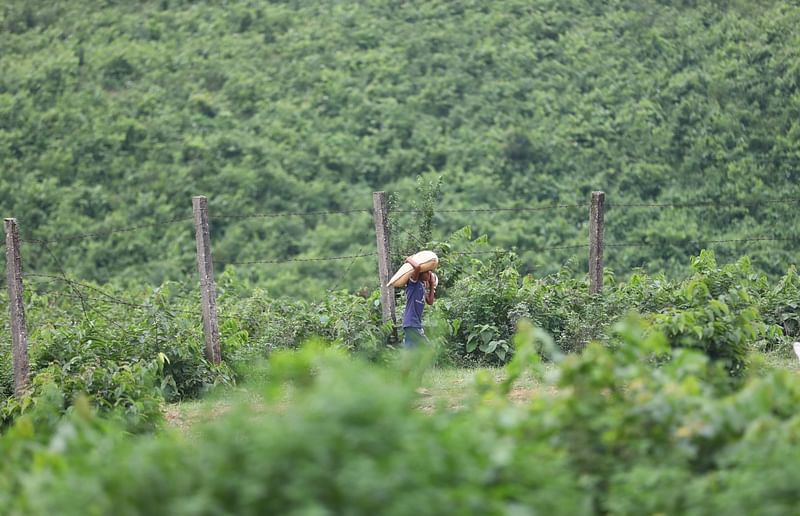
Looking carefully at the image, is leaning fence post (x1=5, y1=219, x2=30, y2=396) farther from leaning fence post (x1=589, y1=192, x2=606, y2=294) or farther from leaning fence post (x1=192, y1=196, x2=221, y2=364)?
leaning fence post (x1=589, y1=192, x2=606, y2=294)

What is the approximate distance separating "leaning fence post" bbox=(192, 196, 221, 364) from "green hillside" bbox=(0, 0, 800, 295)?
7.73 meters

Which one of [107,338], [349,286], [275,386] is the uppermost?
[275,386]

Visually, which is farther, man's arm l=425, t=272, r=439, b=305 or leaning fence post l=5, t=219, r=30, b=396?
man's arm l=425, t=272, r=439, b=305

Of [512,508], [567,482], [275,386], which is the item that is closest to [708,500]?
[567,482]

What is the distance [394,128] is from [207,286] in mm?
11931

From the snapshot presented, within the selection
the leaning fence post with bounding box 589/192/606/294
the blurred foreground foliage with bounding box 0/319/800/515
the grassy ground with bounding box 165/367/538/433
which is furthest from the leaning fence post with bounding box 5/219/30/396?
the leaning fence post with bounding box 589/192/606/294

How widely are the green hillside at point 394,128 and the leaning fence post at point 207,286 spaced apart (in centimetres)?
773

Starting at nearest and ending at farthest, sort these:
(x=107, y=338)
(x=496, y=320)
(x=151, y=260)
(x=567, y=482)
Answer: (x=567, y=482) → (x=107, y=338) → (x=496, y=320) → (x=151, y=260)

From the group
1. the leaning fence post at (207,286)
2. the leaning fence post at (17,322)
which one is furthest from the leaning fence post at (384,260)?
the leaning fence post at (17,322)

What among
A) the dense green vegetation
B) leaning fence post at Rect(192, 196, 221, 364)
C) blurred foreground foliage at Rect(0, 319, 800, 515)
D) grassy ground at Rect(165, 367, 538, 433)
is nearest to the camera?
blurred foreground foliage at Rect(0, 319, 800, 515)

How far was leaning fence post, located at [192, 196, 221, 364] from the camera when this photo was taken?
10.2 m

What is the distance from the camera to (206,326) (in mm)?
10250

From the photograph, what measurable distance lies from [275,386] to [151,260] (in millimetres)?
16108

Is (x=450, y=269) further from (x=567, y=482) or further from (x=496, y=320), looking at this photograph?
(x=567, y=482)
